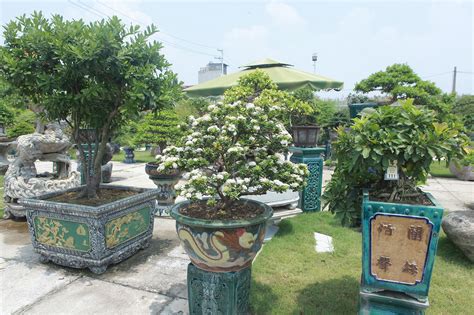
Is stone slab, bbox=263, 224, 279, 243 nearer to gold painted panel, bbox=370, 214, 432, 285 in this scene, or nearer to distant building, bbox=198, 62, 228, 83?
gold painted panel, bbox=370, 214, 432, 285

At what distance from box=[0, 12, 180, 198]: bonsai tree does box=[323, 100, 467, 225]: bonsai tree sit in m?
1.84

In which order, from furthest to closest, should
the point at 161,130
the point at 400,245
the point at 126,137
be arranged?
1. the point at 126,137
2. the point at 161,130
3. the point at 400,245

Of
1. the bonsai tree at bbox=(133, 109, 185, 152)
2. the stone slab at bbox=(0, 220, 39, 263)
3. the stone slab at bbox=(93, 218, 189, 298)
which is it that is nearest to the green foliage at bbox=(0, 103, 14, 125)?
the bonsai tree at bbox=(133, 109, 185, 152)

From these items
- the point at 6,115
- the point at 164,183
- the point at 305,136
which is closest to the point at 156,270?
the point at 164,183

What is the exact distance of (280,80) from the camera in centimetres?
567

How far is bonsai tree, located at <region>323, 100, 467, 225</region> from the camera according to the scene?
5.78 feet

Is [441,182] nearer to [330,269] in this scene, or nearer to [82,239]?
[330,269]

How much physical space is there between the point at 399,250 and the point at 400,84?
8.93 metres

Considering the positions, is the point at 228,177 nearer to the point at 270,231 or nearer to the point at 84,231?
the point at 84,231

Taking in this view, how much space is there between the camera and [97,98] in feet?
9.77

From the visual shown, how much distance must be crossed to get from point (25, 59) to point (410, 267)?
3.51 m

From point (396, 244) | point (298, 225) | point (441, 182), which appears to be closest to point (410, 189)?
point (396, 244)

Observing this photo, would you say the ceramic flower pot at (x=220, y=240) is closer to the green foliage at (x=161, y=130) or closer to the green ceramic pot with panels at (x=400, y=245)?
the green ceramic pot with panels at (x=400, y=245)

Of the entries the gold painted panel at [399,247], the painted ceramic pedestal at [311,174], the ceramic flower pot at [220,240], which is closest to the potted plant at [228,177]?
the ceramic flower pot at [220,240]
